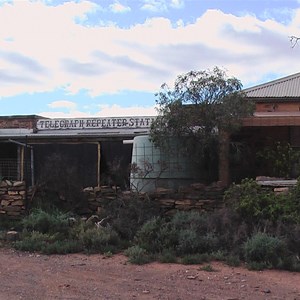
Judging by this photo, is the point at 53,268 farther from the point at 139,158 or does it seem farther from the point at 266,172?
the point at 266,172

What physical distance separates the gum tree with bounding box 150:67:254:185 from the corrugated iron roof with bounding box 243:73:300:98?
12343mm

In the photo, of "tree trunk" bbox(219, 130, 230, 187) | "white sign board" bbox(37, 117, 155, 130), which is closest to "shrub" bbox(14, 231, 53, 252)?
"tree trunk" bbox(219, 130, 230, 187)

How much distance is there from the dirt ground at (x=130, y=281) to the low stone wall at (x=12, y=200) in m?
3.70

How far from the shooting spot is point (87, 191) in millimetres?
12969

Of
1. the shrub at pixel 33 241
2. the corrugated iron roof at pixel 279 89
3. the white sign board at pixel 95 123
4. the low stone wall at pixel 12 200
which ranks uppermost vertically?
the corrugated iron roof at pixel 279 89

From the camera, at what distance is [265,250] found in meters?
8.65

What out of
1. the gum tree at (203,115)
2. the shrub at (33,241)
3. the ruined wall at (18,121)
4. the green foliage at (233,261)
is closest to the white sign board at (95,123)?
the ruined wall at (18,121)

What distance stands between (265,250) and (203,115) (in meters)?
4.71

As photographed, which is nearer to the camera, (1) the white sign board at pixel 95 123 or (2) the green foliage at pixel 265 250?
(2) the green foliage at pixel 265 250

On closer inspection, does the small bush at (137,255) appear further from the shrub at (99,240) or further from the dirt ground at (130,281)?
the shrub at (99,240)

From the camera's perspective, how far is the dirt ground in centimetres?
684

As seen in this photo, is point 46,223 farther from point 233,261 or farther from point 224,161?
point 224,161

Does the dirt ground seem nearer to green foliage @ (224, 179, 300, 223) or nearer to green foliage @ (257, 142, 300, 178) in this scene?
green foliage @ (224, 179, 300, 223)

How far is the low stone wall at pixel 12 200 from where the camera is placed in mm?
12742
